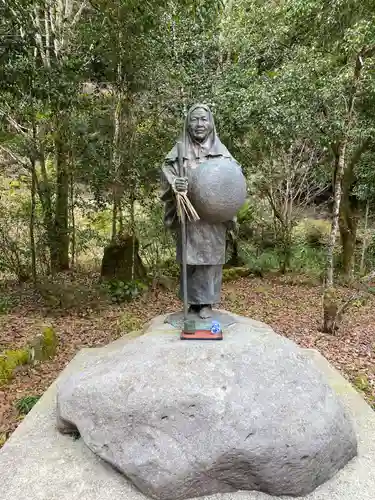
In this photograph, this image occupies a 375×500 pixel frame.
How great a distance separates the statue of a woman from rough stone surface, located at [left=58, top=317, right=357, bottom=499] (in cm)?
94

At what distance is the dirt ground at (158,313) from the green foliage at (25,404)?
0.21 ft

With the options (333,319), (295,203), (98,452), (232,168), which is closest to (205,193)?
(232,168)

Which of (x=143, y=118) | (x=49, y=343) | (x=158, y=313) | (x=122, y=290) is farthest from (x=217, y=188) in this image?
(x=122, y=290)

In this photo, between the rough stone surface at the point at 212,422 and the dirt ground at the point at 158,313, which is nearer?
the rough stone surface at the point at 212,422

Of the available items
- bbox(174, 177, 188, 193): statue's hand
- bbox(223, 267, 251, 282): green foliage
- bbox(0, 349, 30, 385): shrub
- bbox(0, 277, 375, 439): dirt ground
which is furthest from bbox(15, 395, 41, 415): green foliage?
bbox(223, 267, 251, 282): green foliage

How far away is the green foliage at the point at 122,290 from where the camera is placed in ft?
27.3

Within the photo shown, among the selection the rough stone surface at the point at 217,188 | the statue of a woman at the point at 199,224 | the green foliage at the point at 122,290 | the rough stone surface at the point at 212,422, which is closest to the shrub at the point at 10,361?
the rough stone surface at the point at 212,422

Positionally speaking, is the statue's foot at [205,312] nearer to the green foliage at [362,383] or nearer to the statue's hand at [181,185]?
the statue's hand at [181,185]

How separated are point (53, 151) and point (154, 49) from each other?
278cm

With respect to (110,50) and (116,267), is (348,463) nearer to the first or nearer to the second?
(116,267)

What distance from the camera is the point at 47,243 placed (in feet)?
28.0

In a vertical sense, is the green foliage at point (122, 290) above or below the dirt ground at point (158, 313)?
above

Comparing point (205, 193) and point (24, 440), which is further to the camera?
point (205, 193)

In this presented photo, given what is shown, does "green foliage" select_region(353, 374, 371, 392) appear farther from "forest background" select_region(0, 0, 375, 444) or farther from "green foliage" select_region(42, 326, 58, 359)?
"green foliage" select_region(42, 326, 58, 359)
